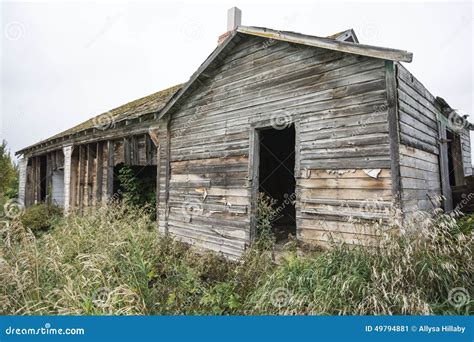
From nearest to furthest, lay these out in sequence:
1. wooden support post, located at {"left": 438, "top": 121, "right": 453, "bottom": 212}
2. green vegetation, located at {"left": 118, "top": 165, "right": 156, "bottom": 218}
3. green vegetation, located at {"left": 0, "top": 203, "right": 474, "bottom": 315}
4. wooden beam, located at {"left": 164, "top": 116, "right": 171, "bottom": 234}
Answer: green vegetation, located at {"left": 0, "top": 203, "right": 474, "bottom": 315} < wooden support post, located at {"left": 438, "top": 121, "right": 453, "bottom": 212} < wooden beam, located at {"left": 164, "top": 116, "right": 171, "bottom": 234} < green vegetation, located at {"left": 118, "top": 165, "right": 156, "bottom": 218}

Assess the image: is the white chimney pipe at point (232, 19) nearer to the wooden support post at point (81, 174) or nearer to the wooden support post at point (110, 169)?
the wooden support post at point (110, 169)

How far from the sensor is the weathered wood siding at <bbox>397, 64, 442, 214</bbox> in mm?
4547

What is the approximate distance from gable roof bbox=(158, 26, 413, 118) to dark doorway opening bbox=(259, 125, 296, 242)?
3463 mm

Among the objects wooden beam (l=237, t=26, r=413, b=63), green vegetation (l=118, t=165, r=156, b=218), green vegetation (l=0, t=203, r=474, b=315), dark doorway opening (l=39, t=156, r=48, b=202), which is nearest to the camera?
green vegetation (l=0, t=203, r=474, b=315)

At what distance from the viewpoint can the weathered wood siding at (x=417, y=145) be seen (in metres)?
4.55

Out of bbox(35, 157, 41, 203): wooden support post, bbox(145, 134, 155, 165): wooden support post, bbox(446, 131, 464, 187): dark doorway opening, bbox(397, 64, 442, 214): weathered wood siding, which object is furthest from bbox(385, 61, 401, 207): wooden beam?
bbox(35, 157, 41, 203): wooden support post

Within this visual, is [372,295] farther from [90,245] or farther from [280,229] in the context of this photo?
[90,245]

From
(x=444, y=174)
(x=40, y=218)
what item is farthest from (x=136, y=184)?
(x=444, y=174)

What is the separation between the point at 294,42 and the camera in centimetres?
541

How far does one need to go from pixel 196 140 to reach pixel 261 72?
2503 millimetres

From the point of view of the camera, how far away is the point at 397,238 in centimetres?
367

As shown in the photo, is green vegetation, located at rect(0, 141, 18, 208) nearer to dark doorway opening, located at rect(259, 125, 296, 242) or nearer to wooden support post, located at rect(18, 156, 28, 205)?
wooden support post, located at rect(18, 156, 28, 205)

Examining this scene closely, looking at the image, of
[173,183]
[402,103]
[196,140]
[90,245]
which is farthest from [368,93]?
[90,245]

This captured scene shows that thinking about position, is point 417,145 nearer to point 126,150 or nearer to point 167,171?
point 167,171
